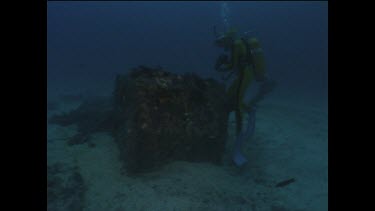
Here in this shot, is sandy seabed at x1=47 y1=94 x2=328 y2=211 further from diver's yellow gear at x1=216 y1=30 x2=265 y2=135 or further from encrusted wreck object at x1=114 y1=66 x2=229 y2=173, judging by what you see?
diver's yellow gear at x1=216 y1=30 x2=265 y2=135

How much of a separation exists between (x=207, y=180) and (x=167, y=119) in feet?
4.57

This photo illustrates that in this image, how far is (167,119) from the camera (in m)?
6.11

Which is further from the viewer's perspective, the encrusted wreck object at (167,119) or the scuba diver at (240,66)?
the scuba diver at (240,66)

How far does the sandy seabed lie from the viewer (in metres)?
5.31

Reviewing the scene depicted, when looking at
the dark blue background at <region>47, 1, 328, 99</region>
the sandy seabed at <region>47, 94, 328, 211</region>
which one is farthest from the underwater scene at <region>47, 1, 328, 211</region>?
A: the dark blue background at <region>47, 1, 328, 99</region>

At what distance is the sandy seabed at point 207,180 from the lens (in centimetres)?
531

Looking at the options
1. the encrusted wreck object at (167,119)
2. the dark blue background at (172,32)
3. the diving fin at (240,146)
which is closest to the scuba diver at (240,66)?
the diving fin at (240,146)

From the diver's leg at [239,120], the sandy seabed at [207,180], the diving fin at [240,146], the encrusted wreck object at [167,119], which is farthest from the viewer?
the diver's leg at [239,120]

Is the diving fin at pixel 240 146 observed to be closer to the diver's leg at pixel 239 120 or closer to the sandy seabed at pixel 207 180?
the diver's leg at pixel 239 120

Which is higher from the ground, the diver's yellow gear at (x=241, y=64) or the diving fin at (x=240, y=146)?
the diver's yellow gear at (x=241, y=64)

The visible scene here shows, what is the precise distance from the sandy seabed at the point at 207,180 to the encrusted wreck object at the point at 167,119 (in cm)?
30

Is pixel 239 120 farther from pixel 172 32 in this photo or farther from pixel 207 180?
pixel 172 32
